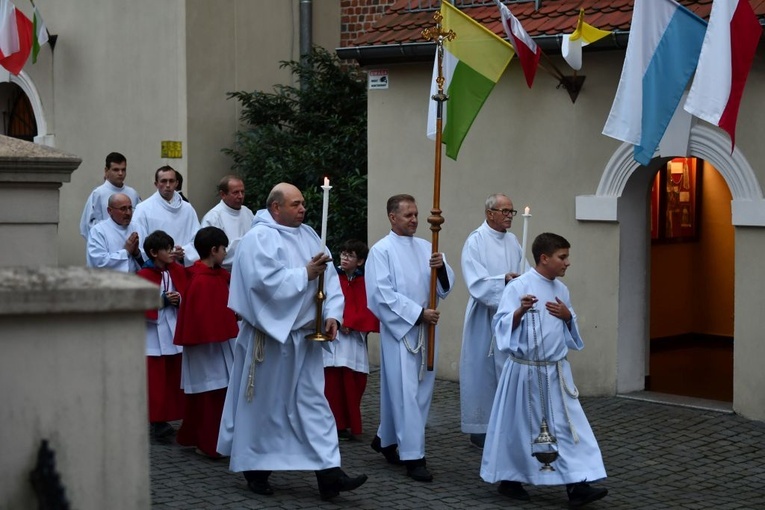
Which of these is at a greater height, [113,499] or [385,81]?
[385,81]

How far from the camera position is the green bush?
1443 centimetres

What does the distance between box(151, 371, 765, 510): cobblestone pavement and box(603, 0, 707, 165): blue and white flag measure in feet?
7.04

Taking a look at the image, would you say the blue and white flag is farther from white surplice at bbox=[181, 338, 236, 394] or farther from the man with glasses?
white surplice at bbox=[181, 338, 236, 394]

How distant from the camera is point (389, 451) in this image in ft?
29.1

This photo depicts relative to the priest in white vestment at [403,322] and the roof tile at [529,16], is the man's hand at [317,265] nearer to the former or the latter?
the priest in white vestment at [403,322]

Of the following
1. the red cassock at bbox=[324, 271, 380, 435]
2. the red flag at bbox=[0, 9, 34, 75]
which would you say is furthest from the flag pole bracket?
the red flag at bbox=[0, 9, 34, 75]

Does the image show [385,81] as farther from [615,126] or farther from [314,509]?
[314,509]

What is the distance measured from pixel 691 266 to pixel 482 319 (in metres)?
5.69

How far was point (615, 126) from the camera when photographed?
380 inches

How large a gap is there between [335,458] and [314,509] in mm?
350

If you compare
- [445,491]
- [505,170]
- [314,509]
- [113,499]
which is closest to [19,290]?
[113,499]

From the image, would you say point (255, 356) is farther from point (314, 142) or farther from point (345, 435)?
point (314, 142)

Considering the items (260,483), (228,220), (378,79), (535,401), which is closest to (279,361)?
(260,483)

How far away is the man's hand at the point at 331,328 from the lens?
309 inches
